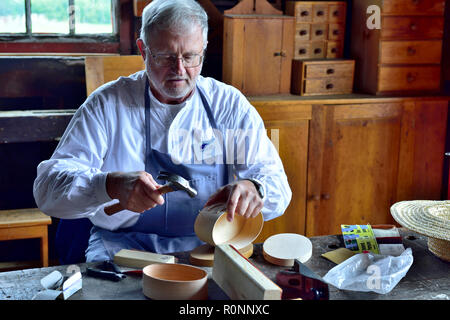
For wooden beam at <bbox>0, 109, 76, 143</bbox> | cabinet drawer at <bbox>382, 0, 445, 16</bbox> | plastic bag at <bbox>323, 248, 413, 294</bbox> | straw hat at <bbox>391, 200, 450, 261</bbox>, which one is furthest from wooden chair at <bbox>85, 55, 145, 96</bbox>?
plastic bag at <bbox>323, 248, 413, 294</bbox>

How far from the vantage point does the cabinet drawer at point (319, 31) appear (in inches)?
155

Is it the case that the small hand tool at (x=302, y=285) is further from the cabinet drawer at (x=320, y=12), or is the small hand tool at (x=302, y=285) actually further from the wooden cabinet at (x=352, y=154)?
the cabinet drawer at (x=320, y=12)

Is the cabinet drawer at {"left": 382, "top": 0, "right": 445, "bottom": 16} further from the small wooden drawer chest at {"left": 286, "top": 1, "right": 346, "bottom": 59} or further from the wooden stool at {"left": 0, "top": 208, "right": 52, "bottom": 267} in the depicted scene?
the wooden stool at {"left": 0, "top": 208, "right": 52, "bottom": 267}

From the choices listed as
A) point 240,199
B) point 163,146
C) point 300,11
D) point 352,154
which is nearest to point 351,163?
point 352,154

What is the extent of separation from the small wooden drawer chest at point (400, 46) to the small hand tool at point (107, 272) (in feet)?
8.84

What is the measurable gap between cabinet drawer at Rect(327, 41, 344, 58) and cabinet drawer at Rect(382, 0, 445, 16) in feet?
1.30

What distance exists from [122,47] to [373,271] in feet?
9.13

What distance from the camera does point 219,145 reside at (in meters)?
2.38

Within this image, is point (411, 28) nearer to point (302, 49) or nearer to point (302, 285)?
point (302, 49)

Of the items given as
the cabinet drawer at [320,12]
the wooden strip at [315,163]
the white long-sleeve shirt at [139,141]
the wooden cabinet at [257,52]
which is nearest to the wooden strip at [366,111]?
the wooden strip at [315,163]

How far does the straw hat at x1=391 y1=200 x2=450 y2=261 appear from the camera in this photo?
1833 millimetres

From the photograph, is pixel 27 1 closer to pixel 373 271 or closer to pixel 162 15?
pixel 162 15
